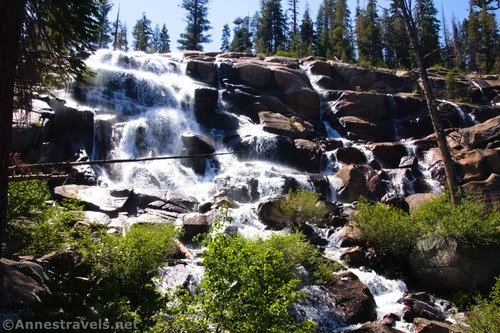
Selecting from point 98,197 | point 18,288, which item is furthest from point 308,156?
point 18,288

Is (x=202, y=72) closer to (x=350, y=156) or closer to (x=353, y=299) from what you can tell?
(x=350, y=156)

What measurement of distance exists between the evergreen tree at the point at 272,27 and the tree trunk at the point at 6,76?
193 feet

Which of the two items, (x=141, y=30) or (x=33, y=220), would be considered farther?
(x=141, y=30)

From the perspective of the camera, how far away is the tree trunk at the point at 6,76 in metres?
5.35

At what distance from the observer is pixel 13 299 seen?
167 inches

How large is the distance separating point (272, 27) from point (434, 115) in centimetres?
5371

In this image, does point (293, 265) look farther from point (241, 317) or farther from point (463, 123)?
point (463, 123)

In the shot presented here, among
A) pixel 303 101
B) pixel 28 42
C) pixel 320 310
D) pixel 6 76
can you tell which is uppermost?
pixel 303 101

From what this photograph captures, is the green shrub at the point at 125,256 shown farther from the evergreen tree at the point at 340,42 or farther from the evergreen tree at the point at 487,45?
the evergreen tree at the point at 487,45

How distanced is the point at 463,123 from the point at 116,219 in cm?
2898

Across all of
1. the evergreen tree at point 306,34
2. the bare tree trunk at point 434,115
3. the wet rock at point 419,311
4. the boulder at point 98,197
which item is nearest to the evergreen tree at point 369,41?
the evergreen tree at point 306,34

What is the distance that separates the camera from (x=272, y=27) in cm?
6288

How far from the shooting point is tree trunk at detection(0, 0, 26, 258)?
5352mm

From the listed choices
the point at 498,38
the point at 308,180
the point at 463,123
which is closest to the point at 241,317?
the point at 308,180
